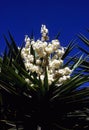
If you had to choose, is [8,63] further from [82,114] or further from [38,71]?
[82,114]

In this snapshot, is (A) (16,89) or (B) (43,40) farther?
(B) (43,40)

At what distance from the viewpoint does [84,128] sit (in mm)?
4707

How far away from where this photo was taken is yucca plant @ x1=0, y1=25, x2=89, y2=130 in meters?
4.48

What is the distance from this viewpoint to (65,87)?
4484 millimetres

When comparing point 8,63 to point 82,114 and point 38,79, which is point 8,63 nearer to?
point 38,79

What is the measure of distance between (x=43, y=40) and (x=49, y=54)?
0.28m

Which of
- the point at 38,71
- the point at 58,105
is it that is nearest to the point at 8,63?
the point at 38,71

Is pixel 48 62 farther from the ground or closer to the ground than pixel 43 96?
farther from the ground

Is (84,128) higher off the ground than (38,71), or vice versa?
(38,71)

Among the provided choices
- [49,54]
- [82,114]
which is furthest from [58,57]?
[82,114]

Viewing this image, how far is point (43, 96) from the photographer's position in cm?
448

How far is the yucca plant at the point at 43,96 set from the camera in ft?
14.7

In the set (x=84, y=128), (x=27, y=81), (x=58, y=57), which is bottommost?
(x=84, y=128)

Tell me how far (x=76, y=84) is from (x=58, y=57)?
0.49 meters
